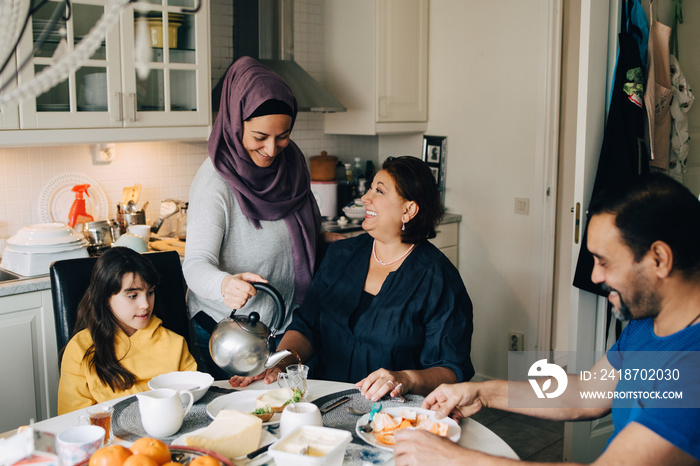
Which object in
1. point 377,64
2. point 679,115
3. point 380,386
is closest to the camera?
point 380,386

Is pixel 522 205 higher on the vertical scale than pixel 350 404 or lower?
higher

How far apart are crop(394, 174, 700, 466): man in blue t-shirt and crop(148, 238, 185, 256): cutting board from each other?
1.78 m

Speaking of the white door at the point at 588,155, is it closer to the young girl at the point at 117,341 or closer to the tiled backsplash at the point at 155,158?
the young girl at the point at 117,341

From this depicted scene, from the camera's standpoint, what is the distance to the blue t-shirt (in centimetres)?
115

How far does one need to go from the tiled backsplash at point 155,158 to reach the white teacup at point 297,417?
1969 millimetres

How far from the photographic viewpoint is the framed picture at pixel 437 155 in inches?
152

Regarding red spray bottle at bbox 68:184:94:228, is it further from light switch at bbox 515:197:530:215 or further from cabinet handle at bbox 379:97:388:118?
light switch at bbox 515:197:530:215

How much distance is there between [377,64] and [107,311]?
218 centimetres

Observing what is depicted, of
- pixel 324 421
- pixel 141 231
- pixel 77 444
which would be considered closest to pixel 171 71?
pixel 141 231

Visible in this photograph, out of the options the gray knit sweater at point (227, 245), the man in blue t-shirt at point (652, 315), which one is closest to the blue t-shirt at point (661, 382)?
the man in blue t-shirt at point (652, 315)

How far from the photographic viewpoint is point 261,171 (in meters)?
2.14

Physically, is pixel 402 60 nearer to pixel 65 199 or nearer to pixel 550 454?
pixel 65 199

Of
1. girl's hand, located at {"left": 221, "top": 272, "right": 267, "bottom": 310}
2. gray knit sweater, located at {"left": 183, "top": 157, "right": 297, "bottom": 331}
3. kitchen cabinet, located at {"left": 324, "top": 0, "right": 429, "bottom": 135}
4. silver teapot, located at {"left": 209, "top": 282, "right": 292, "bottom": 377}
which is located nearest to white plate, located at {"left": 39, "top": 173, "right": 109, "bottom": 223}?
gray knit sweater, located at {"left": 183, "top": 157, "right": 297, "bottom": 331}

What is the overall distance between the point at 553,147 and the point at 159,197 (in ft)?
6.36
